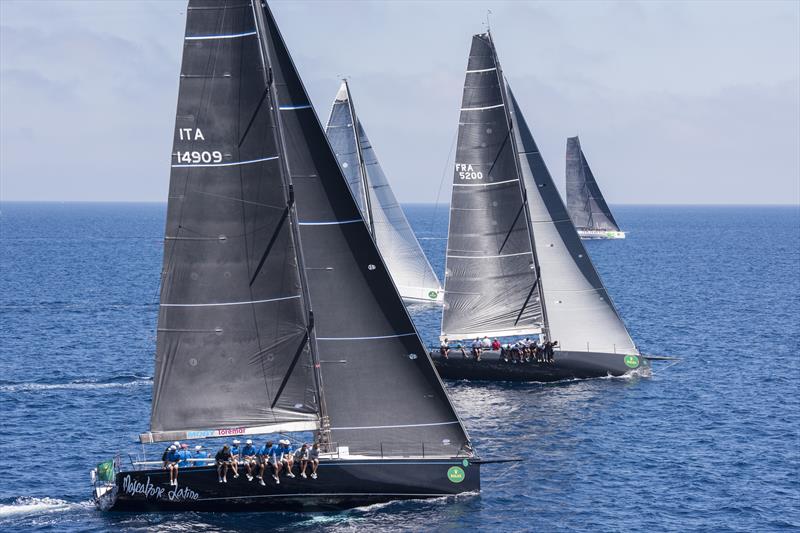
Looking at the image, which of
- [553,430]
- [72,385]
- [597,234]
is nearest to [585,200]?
[597,234]

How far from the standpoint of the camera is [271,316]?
115ft

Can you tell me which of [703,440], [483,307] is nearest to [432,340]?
[483,307]

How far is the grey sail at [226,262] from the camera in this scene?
33.3 metres

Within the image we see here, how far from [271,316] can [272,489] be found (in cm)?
553

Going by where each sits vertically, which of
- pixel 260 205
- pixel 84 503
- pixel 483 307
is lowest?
pixel 84 503

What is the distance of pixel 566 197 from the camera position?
16700cm

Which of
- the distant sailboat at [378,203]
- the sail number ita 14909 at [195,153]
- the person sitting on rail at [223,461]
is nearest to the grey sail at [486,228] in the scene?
the distant sailboat at [378,203]

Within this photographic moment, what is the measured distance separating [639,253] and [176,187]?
134687mm

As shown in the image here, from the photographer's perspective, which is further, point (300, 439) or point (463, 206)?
point (463, 206)

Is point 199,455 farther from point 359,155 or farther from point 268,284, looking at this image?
point 359,155

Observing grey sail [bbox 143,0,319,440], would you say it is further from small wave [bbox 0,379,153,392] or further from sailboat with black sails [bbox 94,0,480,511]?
small wave [bbox 0,379,153,392]

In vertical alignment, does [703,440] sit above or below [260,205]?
below

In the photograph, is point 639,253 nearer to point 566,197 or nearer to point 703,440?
point 566,197

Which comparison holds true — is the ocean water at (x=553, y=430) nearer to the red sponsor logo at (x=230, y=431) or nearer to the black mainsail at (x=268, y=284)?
the red sponsor logo at (x=230, y=431)
